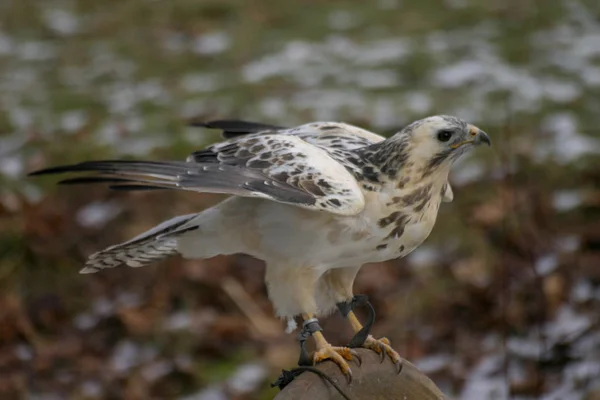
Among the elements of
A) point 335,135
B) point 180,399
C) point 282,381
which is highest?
point 335,135

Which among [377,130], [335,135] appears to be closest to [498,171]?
[377,130]

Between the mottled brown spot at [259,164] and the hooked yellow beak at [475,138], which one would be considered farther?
the mottled brown spot at [259,164]

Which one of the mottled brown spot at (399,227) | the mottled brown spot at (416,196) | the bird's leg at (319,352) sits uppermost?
the mottled brown spot at (416,196)

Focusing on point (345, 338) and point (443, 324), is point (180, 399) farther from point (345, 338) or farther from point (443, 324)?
point (443, 324)

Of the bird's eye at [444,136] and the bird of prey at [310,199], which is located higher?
the bird's eye at [444,136]

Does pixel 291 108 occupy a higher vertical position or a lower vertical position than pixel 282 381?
lower

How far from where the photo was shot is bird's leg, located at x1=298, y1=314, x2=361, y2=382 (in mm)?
3391

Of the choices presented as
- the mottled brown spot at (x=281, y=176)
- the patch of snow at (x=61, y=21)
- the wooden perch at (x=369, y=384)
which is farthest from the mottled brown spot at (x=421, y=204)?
the patch of snow at (x=61, y=21)

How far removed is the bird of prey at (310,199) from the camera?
3.25 metres

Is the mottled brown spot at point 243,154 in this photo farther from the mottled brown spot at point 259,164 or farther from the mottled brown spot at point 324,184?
the mottled brown spot at point 324,184

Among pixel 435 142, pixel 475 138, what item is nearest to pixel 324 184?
pixel 435 142

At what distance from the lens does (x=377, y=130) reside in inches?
324

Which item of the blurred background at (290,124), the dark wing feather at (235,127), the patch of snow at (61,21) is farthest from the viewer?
the patch of snow at (61,21)

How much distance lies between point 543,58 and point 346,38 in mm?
1965
